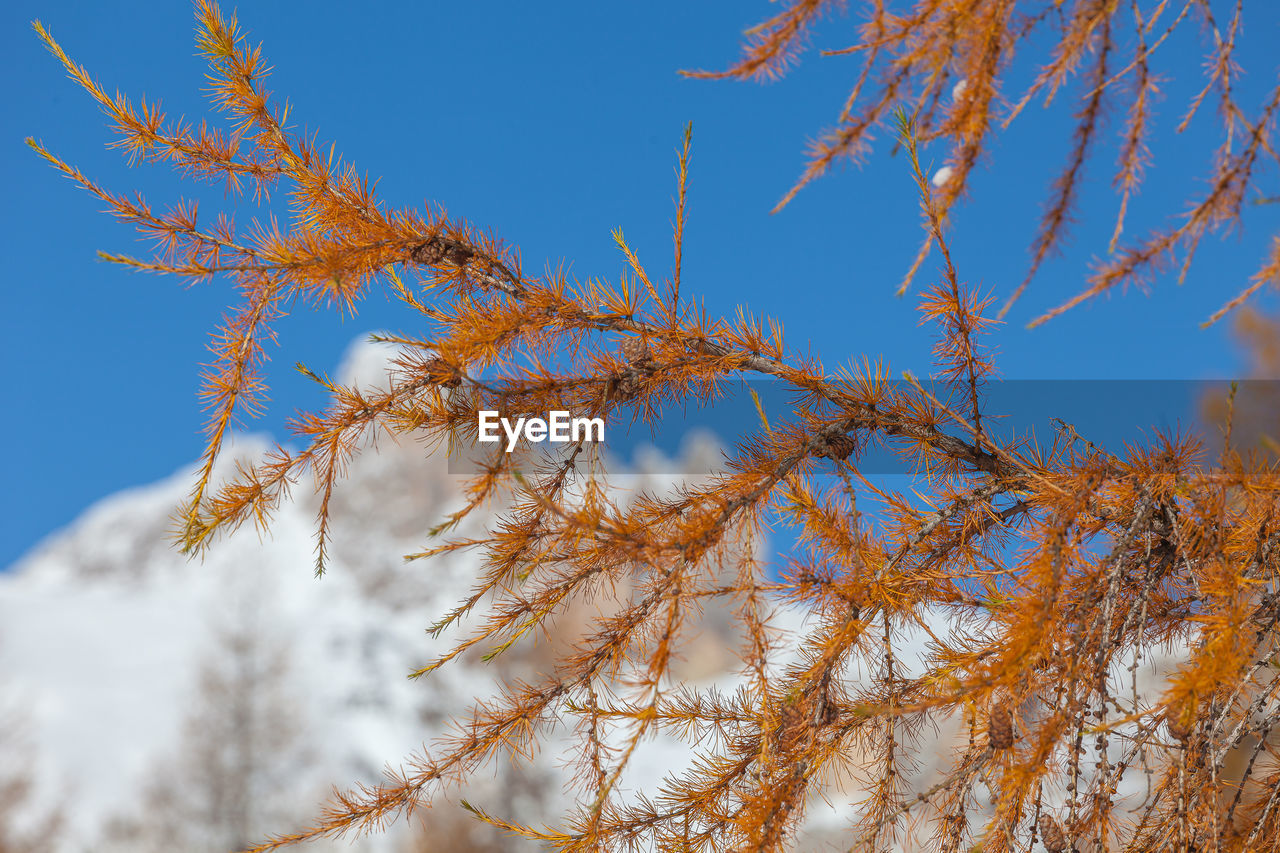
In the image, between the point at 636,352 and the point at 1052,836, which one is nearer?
the point at 1052,836

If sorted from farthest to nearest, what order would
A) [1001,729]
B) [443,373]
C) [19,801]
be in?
[19,801], [443,373], [1001,729]

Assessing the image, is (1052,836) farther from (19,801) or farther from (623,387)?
(19,801)

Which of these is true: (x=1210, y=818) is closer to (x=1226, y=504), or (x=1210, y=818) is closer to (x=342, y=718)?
(x=1226, y=504)

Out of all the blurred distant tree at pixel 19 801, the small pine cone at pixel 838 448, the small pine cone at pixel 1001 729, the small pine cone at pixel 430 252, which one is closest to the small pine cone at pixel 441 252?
the small pine cone at pixel 430 252

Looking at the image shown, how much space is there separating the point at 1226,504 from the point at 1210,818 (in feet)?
1.01

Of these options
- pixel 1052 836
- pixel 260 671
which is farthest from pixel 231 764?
pixel 1052 836

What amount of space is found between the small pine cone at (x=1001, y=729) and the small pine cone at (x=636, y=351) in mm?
460

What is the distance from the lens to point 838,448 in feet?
2.91

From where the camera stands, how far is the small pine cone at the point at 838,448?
88cm

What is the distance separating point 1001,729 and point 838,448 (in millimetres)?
321

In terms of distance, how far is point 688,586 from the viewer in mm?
733

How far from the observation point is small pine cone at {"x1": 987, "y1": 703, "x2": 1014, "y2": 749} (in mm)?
664

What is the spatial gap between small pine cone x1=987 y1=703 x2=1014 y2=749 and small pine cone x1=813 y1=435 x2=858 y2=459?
11.9 inches

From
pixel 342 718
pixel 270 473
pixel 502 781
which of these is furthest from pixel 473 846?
pixel 270 473
